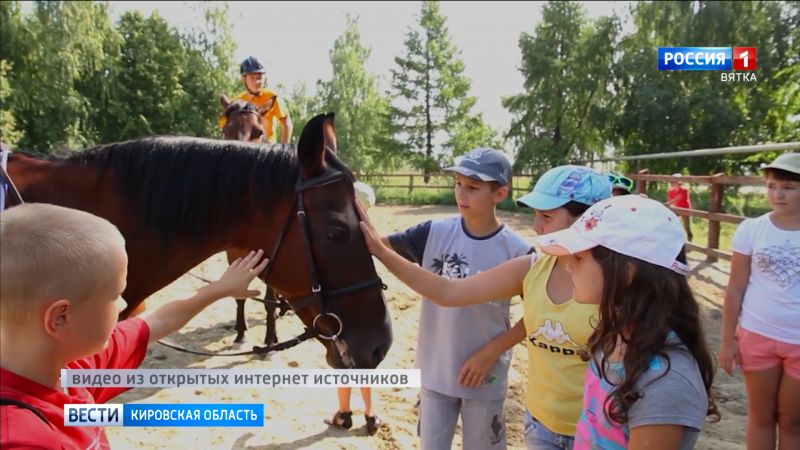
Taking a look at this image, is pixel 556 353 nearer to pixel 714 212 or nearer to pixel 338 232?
pixel 338 232

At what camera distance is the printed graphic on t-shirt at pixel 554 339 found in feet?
5.77

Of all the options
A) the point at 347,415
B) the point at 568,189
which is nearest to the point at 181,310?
the point at 568,189

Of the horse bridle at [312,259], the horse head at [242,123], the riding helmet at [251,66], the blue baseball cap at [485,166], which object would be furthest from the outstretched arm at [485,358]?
the riding helmet at [251,66]

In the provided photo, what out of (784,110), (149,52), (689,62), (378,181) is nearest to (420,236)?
(689,62)

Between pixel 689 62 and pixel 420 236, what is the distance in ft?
8.99

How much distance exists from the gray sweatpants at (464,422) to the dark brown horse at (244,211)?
1.13ft

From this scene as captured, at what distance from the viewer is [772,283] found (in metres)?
2.74

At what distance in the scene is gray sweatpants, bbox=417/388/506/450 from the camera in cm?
217

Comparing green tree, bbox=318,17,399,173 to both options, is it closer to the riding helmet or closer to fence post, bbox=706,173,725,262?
fence post, bbox=706,173,725,262

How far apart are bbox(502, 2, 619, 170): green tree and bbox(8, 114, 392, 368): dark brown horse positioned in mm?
24457

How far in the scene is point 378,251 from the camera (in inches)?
81.7

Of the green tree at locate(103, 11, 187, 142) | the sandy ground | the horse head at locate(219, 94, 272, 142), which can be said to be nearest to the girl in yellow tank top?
the sandy ground

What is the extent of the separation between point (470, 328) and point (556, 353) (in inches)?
19.9

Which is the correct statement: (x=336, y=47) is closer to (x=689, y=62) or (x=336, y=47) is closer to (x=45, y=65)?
(x=45, y=65)
